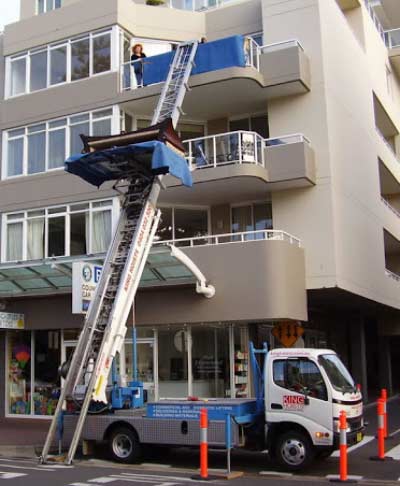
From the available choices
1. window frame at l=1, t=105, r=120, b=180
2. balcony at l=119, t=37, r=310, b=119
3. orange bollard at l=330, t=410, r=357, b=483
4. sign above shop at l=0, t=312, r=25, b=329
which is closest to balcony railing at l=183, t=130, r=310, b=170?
balcony at l=119, t=37, r=310, b=119

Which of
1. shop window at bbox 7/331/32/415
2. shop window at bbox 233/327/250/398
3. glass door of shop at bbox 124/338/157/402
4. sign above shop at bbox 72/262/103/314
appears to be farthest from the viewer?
shop window at bbox 7/331/32/415

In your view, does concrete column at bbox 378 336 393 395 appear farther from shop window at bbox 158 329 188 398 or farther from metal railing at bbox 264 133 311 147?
metal railing at bbox 264 133 311 147

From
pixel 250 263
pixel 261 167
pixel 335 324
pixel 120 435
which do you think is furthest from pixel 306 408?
pixel 335 324

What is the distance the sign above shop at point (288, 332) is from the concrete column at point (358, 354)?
839 cm

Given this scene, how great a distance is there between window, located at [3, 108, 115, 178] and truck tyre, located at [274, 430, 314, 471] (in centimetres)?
1274

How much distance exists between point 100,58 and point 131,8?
2.12m

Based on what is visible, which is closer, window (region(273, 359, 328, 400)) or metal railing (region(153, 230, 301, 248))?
window (region(273, 359, 328, 400))

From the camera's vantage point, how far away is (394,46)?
1267 inches

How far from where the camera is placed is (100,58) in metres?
23.0

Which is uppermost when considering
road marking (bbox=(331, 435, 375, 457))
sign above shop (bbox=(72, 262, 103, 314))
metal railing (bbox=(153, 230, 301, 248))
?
metal railing (bbox=(153, 230, 301, 248))

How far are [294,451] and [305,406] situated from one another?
0.83 metres

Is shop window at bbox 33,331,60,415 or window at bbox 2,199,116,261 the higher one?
window at bbox 2,199,116,261

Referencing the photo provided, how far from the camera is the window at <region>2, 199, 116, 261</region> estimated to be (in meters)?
21.8

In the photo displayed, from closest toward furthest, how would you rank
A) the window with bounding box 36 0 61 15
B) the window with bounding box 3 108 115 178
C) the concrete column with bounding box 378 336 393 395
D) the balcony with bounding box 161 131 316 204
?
the balcony with bounding box 161 131 316 204 → the window with bounding box 3 108 115 178 → the window with bounding box 36 0 61 15 → the concrete column with bounding box 378 336 393 395
